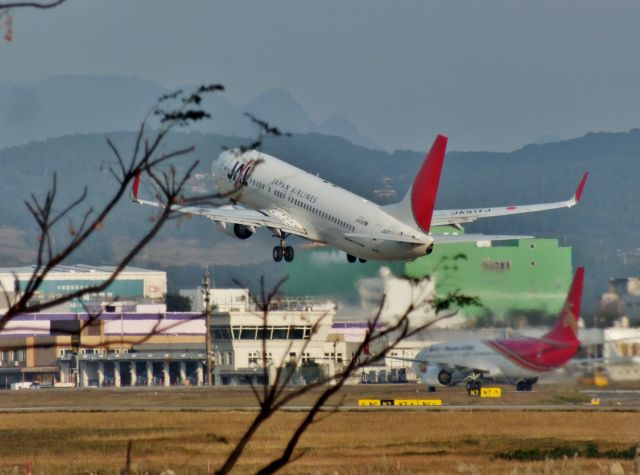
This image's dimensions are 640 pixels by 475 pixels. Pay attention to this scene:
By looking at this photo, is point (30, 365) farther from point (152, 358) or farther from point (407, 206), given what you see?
point (407, 206)

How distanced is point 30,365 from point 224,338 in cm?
3490

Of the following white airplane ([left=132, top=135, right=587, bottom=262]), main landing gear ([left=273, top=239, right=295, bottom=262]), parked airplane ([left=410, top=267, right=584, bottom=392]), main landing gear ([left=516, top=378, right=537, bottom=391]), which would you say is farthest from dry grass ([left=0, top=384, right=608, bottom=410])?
white airplane ([left=132, top=135, right=587, bottom=262])

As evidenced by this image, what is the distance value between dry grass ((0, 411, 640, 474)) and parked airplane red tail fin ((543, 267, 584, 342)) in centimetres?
1125

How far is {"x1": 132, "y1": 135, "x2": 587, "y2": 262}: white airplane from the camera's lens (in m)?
72.6

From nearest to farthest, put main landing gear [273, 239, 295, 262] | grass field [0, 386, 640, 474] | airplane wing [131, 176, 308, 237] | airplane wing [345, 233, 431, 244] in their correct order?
grass field [0, 386, 640, 474] → airplane wing [345, 233, 431, 244] → main landing gear [273, 239, 295, 262] → airplane wing [131, 176, 308, 237]

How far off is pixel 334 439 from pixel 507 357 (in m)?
35.9

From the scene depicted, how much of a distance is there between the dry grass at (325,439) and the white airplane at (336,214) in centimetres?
841

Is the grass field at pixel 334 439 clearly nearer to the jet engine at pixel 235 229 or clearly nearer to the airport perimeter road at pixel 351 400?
the airport perimeter road at pixel 351 400

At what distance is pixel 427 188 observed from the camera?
2980 inches

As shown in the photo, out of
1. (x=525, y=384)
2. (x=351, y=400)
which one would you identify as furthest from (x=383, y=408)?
(x=525, y=384)

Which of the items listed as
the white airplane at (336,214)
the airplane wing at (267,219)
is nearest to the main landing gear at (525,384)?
the white airplane at (336,214)

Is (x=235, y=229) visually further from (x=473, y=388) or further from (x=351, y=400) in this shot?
(x=473, y=388)

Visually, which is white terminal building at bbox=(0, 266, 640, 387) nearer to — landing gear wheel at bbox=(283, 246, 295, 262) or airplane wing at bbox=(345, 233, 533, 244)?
landing gear wheel at bbox=(283, 246, 295, 262)

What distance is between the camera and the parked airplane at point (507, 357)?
3292 inches
